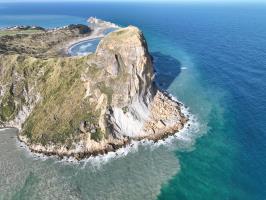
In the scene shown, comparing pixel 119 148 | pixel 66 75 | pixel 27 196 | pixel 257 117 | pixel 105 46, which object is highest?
pixel 105 46

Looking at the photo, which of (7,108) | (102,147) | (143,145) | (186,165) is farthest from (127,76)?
(7,108)

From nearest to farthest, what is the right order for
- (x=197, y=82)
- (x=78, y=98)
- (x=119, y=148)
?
(x=119, y=148)
(x=78, y=98)
(x=197, y=82)

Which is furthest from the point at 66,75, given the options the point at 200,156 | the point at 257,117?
the point at 257,117

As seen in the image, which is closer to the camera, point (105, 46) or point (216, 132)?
point (216, 132)

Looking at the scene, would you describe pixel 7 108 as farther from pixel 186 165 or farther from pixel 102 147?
pixel 186 165

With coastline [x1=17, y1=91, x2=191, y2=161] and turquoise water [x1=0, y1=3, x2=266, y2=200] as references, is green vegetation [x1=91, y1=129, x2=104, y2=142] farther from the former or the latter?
turquoise water [x1=0, y1=3, x2=266, y2=200]

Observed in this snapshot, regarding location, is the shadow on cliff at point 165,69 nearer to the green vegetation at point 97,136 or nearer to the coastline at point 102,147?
the coastline at point 102,147

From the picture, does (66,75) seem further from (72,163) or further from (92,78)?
(72,163)
